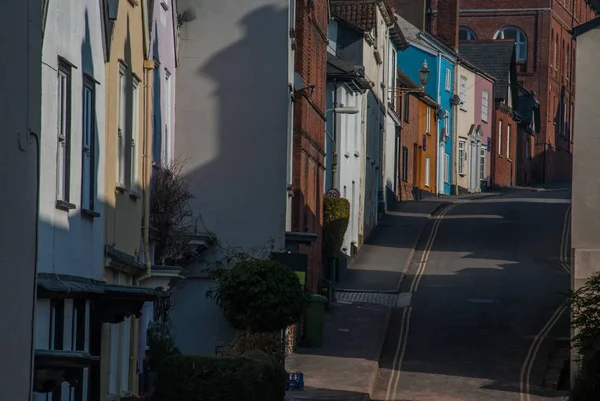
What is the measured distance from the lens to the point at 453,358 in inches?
1139

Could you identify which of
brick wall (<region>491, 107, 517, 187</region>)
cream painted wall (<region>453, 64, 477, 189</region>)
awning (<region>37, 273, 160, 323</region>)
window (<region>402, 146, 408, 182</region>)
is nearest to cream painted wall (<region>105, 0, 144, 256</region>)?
awning (<region>37, 273, 160, 323</region>)

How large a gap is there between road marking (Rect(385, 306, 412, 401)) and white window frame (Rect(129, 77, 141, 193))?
7456 mm

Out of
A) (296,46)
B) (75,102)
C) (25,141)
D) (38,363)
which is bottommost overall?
(38,363)

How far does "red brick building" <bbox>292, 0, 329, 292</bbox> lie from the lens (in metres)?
28.9

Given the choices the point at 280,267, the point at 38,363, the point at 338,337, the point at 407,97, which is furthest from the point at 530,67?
the point at 38,363

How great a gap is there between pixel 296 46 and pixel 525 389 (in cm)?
890

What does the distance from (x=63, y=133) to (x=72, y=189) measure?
73 cm

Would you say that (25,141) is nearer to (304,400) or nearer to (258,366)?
(258,366)

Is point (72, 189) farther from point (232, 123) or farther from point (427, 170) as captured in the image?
point (427, 170)

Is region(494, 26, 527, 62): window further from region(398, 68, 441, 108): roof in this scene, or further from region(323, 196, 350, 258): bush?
region(323, 196, 350, 258): bush

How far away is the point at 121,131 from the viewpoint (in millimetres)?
17703

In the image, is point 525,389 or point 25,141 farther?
point 525,389

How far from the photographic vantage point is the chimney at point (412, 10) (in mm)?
70375

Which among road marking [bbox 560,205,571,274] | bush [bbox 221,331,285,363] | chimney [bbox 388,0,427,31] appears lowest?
bush [bbox 221,331,285,363]
